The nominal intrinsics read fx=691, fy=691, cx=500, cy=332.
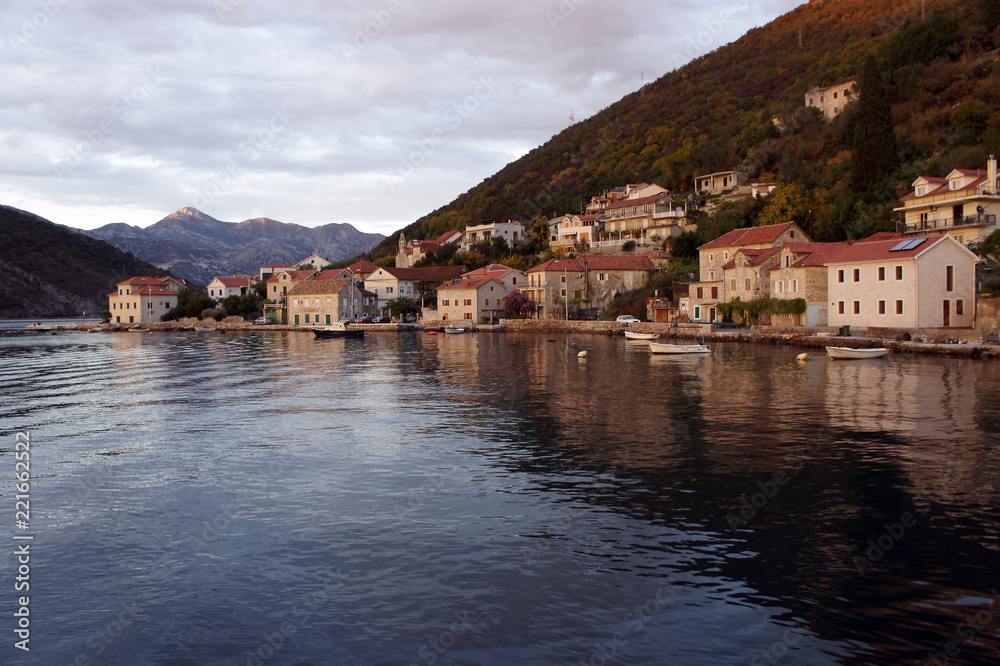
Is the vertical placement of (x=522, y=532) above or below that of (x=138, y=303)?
below

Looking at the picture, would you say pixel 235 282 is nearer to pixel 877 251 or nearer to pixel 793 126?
pixel 793 126

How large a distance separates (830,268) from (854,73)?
5207cm

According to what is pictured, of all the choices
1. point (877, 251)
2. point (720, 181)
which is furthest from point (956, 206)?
point (720, 181)

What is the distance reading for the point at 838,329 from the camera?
1761 inches

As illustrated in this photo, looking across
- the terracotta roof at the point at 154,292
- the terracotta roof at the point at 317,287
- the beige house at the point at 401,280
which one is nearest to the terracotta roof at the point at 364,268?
the beige house at the point at 401,280

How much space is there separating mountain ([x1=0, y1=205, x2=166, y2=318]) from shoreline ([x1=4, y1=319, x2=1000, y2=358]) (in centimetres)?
5019

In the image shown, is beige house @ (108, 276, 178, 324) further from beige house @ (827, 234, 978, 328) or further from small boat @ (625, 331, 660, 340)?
beige house @ (827, 234, 978, 328)

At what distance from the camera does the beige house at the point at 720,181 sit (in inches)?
3204

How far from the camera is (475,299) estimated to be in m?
78.4

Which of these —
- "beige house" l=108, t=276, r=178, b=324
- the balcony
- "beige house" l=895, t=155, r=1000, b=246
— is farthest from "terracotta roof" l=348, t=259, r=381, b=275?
"beige house" l=895, t=155, r=1000, b=246

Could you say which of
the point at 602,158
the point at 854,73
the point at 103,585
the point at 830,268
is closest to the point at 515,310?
the point at 830,268

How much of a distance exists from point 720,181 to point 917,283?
4762 centimetres

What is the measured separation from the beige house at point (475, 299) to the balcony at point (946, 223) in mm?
41766

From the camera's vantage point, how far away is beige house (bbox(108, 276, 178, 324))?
103 m
